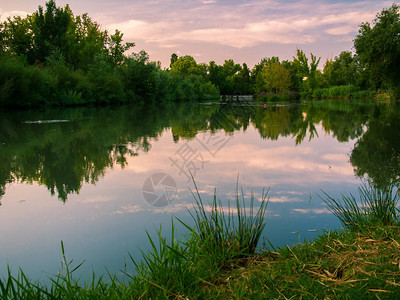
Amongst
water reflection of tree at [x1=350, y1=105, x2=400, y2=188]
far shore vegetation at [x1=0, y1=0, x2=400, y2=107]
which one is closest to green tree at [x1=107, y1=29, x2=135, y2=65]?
far shore vegetation at [x1=0, y1=0, x2=400, y2=107]

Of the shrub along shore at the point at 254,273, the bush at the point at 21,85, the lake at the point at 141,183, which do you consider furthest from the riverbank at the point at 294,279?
the bush at the point at 21,85

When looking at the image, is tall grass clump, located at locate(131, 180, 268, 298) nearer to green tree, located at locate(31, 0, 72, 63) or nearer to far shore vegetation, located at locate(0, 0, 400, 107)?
far shore vegetation, located at locate(0, 0, 400, 107)

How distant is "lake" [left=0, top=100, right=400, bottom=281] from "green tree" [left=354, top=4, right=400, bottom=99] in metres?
19.5

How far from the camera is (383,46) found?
26453 millimetres

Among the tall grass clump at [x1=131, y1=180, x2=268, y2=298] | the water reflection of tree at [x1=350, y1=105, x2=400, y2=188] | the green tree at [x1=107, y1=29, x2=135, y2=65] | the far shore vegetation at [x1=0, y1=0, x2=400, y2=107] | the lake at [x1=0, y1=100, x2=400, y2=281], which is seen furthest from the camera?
the green tree at [x1=107, y1=29, x2=135, y2=65]

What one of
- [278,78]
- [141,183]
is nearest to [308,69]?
[278,78]

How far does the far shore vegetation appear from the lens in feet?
83.0

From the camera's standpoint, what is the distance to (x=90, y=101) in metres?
31.0

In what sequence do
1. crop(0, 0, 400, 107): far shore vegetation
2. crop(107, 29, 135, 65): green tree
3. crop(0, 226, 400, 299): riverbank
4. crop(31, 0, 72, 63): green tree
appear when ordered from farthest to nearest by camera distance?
crop(107, 29, 135, 65): green tree, crop(31, 0, 72, 63): green tree, crop(0, 0, 400, 107): far shore vegetation, crop(0, 226, 400, 299): riverbank

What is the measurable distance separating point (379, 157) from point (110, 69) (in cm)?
3414

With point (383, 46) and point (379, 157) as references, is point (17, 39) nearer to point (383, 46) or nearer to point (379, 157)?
point (383, 46)

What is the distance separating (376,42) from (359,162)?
24.5 m

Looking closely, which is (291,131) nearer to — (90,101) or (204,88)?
(90,101)

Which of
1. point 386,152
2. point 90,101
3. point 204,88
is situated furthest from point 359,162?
point 204,88
